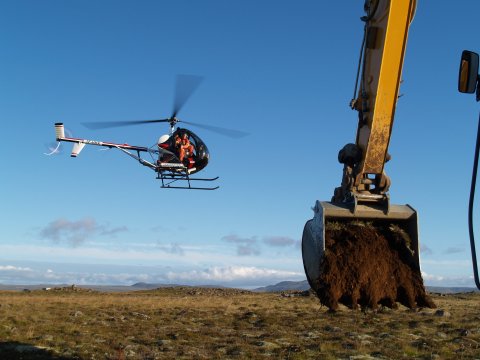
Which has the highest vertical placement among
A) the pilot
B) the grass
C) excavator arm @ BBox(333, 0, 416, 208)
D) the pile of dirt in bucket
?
the pilot

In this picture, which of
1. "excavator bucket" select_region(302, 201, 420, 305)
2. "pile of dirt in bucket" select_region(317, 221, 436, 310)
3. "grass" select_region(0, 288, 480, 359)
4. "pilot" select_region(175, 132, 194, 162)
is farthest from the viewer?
"pilot" select_region(175, 132, 194, 162)

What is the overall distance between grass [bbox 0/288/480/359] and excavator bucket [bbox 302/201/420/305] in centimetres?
1009

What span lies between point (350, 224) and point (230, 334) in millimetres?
16248

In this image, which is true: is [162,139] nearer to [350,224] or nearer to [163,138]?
[163,138]

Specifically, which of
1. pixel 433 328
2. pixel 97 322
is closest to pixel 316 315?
pixel 433 328

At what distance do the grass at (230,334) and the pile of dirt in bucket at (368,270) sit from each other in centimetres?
1015

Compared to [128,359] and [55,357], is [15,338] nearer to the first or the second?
[55,357]

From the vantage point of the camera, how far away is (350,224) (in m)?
9.30

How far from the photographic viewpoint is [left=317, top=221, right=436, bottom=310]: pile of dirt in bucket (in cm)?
874

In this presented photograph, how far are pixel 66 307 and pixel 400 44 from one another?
31.2 metres

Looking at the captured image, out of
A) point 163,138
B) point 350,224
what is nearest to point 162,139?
point 163,138

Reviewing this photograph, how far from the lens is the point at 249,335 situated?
23984mm

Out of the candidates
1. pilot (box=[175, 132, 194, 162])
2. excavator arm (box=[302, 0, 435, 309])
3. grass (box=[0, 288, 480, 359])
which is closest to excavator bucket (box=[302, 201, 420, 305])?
excavator arm (box=[302, 0, 435, 309])

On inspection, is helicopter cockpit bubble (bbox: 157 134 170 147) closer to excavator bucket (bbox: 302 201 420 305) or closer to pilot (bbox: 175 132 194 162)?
pilot (bbox: 175 132 194 162)
